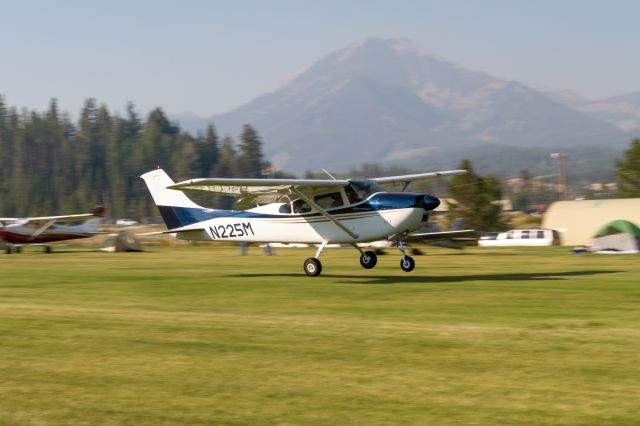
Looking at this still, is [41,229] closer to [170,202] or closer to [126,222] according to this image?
[170,202]


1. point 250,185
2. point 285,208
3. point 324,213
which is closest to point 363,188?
point 324,213

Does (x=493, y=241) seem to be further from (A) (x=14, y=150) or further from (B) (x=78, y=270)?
(A) (x=14, y=150)

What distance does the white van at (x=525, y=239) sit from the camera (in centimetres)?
4788

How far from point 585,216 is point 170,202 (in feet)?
103

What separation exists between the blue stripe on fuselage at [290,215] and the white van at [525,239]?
2988cm

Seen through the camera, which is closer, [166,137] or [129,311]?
[129,311]

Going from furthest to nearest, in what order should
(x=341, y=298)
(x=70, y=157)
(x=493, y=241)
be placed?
1. (x=70, y=157)
2. (x=493, y=241)
3. (x=341, y=298)

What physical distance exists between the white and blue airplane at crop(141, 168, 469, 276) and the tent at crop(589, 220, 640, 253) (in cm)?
1501

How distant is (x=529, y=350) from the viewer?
8.88 meters

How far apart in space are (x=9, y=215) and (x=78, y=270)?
14797 centimetres

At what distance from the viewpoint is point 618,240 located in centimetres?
3456

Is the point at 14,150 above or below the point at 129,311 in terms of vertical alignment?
above

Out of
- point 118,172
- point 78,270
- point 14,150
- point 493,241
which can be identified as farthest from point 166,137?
point 78,270

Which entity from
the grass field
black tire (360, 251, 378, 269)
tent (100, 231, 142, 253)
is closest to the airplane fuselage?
black tire (360, 251, 378, 269)
